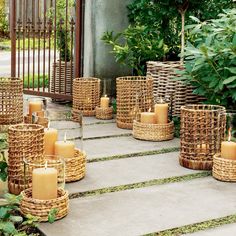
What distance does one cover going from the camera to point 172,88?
462 cm

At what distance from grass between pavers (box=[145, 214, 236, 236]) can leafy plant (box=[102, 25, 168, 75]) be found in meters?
2.62

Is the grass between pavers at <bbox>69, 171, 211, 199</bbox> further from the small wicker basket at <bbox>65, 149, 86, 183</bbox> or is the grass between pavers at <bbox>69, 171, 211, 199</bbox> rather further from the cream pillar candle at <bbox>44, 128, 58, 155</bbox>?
the cream pillar candle at <bbox>44, 128, 58, 155</bbox>

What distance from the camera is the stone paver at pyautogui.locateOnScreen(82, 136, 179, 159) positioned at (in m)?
3.69

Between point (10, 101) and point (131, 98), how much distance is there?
2.92ft

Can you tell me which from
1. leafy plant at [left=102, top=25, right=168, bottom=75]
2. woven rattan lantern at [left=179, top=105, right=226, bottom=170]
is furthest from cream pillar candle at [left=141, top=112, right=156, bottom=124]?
leafy plant at [left=102, top=25, right=168, bottom=75]

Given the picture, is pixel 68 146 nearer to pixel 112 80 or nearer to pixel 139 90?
pixel 139 90

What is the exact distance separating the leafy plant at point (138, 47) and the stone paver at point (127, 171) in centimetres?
163

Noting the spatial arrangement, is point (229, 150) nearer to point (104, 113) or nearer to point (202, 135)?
point (202, 135)

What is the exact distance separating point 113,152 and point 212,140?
0.66 metres

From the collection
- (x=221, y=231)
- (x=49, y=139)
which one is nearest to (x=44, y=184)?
(x=49, y=139)

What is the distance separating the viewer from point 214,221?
8.30ft

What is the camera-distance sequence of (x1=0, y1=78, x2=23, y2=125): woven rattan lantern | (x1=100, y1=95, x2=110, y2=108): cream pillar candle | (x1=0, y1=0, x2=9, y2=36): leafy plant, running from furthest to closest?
(x1=0, y1=0, x2=9, y2=36): leafy plant, (x1=100, y1=95, x2=110, y2=108): cream pillar candle, (x1=0, y1=78, x2=23, y2=125): woven rattan lantern

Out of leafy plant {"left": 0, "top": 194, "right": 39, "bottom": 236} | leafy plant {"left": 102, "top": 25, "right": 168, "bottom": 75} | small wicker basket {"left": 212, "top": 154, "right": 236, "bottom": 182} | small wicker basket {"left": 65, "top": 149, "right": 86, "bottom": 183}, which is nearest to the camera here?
leafy plant {"left": 0, "top": 194, "right": 39, "bottom": 236}

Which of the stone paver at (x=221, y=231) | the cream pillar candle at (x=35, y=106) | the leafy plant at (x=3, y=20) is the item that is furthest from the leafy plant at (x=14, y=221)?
the leafy plant at (x=3, y=20)
